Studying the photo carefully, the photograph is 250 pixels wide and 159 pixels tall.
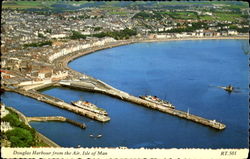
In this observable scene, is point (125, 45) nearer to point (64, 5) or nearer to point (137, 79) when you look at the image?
point (137, 79)

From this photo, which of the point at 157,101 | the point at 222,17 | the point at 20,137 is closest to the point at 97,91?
the point at 157,101

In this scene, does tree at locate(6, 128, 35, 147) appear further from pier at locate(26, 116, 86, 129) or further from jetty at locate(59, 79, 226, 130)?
jetty at locate(59, 79, 226, 130)

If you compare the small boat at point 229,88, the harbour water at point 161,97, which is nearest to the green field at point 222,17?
the harbour water at point 161,97

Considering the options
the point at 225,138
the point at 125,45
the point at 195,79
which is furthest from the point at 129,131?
the point at 125,45

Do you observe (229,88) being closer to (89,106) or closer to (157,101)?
(157,101)

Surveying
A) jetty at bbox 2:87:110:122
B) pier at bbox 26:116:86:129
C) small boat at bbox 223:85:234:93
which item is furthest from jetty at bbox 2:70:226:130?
small boat at bbox 223:85:234:93
